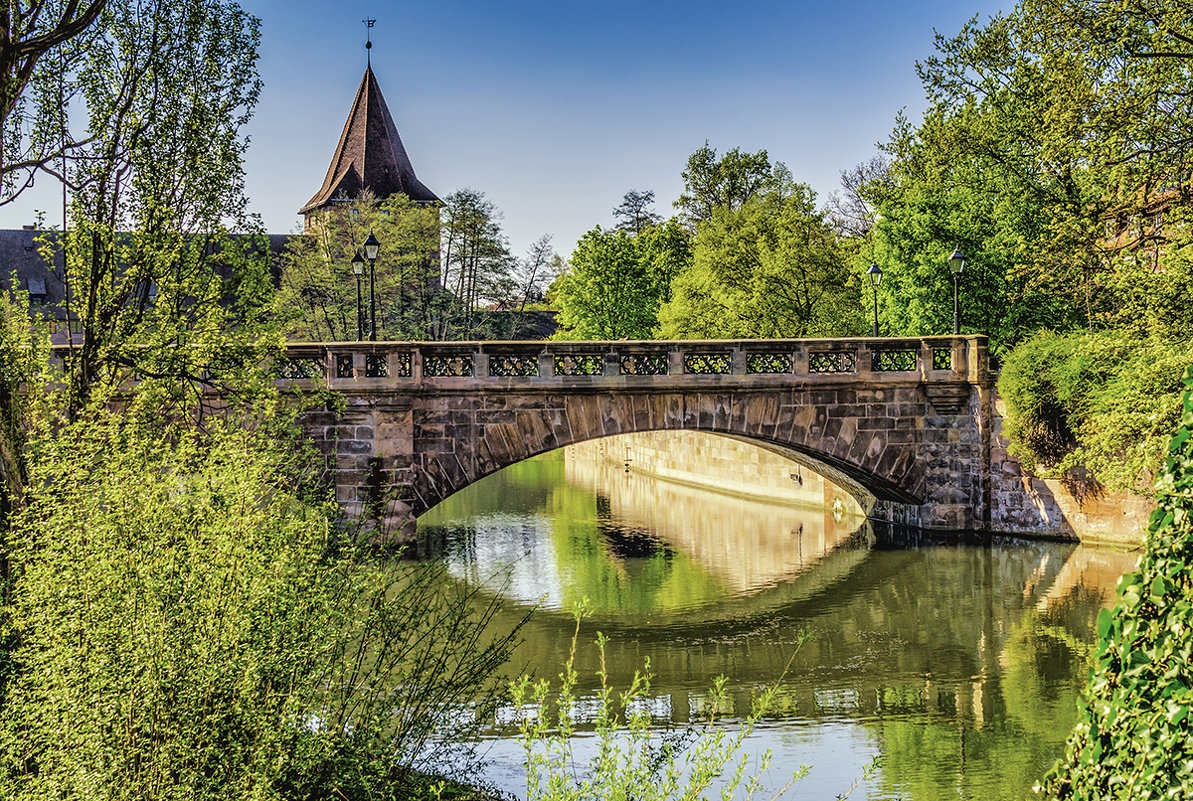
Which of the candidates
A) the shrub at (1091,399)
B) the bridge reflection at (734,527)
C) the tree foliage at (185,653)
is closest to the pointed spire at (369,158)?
the bridge reflection at (734,527)

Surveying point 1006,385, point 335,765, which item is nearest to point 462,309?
point 1006,385

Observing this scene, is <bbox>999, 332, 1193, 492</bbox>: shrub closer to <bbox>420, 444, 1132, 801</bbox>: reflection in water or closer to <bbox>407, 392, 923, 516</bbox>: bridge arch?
<bbox>420, 444, 1132, 801</bbox>: reflection in water

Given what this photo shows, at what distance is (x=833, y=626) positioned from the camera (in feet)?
43.8

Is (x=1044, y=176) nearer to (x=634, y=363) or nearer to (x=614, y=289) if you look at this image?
(x=634, y=363)

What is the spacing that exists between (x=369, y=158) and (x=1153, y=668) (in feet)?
145

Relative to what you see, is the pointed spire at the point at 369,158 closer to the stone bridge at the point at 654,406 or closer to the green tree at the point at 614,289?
the green tree at the point at 614,289

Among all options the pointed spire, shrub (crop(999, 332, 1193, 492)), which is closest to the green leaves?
the pointed spire

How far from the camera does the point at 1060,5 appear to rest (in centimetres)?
1414

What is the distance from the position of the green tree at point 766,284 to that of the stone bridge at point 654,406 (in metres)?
8.11

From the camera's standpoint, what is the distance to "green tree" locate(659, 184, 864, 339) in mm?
26141

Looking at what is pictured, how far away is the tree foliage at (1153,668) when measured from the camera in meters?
2.41

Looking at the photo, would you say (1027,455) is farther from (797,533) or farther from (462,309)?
(462,309)

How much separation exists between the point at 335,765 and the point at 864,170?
3287 centimetres

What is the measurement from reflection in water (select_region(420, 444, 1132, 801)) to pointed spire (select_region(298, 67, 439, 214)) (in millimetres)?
24113
